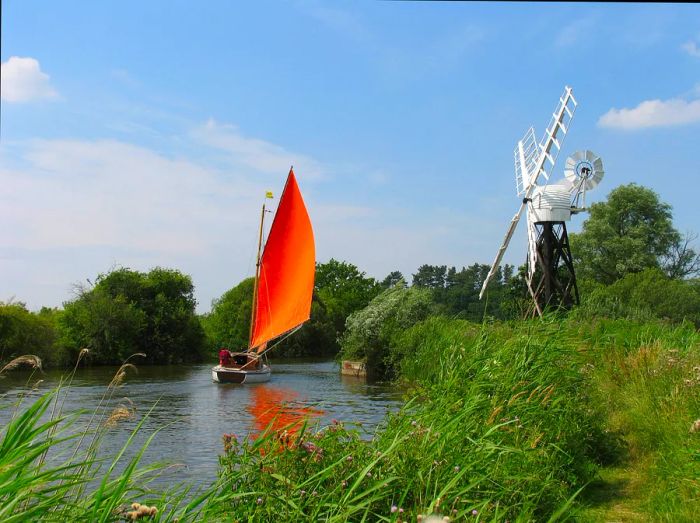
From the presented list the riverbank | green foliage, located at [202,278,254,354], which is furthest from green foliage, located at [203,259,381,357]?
the riverbank

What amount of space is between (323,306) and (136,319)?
1950 centimetres

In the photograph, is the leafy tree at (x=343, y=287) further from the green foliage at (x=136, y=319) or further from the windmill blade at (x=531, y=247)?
the windmill blade at (x=531, y=247)

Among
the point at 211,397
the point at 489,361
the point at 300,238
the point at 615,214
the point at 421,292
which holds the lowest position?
the point at 211,397

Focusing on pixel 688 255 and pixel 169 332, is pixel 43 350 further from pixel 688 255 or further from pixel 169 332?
pixel 688 255

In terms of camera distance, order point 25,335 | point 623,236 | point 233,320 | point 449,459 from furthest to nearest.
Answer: point 233,320, point 623,236, point 25,335, point 449,459

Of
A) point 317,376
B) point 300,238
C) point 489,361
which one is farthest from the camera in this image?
point 317,376

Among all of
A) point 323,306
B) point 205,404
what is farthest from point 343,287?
point 205,404

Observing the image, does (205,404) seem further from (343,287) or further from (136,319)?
(343,287)

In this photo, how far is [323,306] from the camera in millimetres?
61375

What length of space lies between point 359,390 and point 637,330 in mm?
12873

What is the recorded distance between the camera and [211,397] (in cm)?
2412

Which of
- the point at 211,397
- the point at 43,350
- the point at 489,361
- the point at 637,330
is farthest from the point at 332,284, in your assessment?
the point at 489,361

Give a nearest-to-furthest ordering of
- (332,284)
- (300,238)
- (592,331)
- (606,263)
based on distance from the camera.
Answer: (592,331) → (300,238) → (606,263) → (332,284)

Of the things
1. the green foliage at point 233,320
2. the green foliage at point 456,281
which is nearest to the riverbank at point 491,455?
the green foliage at point 233,320
